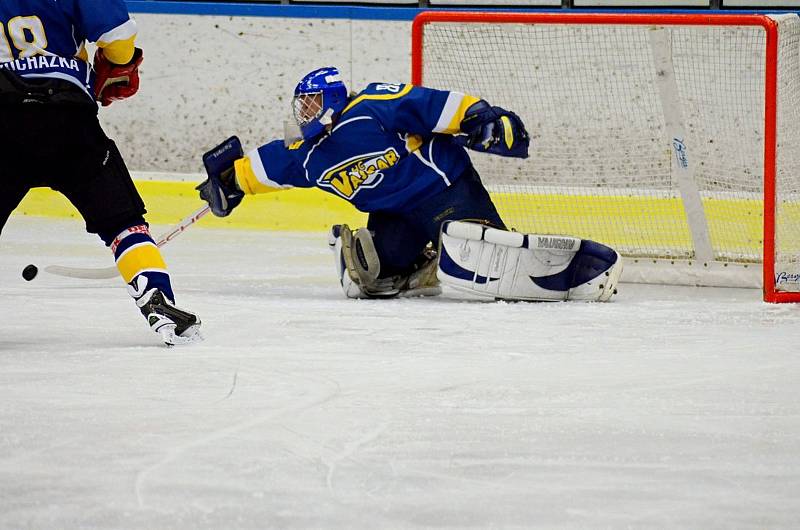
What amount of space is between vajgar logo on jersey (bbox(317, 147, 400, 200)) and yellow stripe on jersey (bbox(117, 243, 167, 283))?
1.11 meters

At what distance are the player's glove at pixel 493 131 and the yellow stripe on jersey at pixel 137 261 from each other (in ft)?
4.09

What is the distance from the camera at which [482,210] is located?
4.29 meters

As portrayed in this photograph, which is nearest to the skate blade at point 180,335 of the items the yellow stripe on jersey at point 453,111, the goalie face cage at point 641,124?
the yellow stripe on jersey at point 453,111

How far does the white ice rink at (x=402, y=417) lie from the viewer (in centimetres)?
186

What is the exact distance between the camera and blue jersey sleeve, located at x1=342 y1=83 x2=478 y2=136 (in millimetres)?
4094

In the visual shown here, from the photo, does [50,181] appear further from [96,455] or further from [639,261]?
[639,261]

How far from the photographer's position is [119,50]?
10.4 ft

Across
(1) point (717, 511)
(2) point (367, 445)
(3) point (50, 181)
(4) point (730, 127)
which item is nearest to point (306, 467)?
(2) point (367, 445)

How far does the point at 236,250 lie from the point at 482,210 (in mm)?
1464

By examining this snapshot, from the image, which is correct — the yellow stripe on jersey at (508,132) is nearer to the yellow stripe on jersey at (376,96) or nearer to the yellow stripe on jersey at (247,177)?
the yellow stripe on jersey at (376,96)

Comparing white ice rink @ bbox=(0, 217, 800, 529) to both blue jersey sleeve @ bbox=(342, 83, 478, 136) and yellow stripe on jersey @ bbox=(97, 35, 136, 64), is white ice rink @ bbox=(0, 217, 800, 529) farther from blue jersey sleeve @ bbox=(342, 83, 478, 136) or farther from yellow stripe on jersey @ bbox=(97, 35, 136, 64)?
yellow stripe on jersey @ bbox=(97, 35, 136, 64)

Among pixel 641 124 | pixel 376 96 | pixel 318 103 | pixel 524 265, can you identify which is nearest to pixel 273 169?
A: pixel 318 103

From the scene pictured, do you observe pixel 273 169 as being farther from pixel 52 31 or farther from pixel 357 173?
→ pixel 52 31

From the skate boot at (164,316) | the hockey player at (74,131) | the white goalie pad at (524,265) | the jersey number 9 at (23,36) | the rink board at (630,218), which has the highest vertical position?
the jersey number 9 at (23,36)
